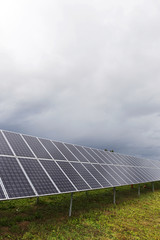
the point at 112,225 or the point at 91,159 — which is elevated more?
the point at 91,159

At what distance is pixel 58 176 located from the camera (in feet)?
41.9

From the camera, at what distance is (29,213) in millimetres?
14203

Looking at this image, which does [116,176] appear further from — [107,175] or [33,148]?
[33,148]

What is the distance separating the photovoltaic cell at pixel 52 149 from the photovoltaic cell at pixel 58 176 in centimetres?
129

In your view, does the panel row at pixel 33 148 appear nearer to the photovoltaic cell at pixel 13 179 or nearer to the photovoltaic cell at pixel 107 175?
the photovoltaic cell at pixel 13 179

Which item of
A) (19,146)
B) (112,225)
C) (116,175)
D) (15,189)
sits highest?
(19,146)

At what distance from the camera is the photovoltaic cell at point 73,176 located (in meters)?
13.2

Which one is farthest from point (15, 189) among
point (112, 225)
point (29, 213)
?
point (112, 225)

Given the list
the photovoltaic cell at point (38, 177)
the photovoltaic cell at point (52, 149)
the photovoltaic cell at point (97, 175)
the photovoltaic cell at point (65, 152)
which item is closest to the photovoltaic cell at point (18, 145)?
the photovoltaic cell at point (38, 177)

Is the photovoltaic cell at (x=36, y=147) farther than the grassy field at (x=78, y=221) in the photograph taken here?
Yes

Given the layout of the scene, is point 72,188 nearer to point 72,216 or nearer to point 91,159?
point 72,216

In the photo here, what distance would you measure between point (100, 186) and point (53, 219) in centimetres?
453

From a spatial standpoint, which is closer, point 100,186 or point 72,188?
point 72,188

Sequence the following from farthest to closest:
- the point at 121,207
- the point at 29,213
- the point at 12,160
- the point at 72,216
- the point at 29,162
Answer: the point at 121,207 < the point at 29,213 < the point at 72,216 < the point at 29,162 < the point at 12,160
